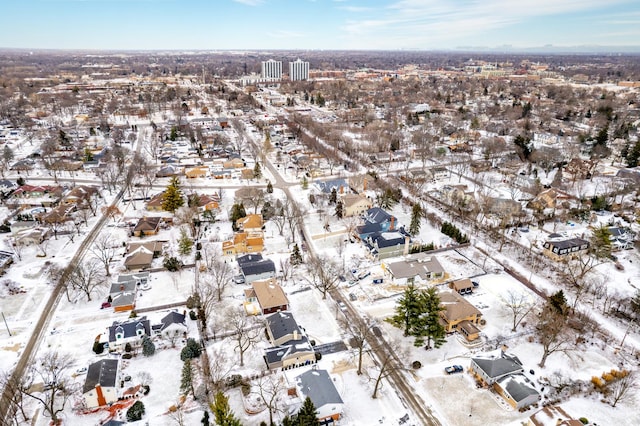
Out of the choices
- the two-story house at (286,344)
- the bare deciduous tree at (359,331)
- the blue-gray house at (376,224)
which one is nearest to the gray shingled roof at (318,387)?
the two-story house at (286,344)

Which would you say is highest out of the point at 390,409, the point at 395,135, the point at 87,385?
the point at 395,135

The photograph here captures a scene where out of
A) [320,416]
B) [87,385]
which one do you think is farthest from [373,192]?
[87,385]

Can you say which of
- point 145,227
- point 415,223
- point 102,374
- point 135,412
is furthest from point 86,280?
point 415,223

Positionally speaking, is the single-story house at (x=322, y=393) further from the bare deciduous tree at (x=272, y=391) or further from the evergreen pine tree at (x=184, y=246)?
the evergreen pine tree at (x=184, y=246)

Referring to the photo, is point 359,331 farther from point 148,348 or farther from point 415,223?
point 415,223

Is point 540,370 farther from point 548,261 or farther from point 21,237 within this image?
point 21,237

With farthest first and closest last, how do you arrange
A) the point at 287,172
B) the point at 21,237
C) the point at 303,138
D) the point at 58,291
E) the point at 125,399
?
1. the point at 303,138
2. the point at 287,172
3. the point at 21,237
4. the point at 58,291
5. the point at 125,399

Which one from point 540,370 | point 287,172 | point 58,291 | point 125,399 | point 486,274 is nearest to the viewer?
point 125,399
